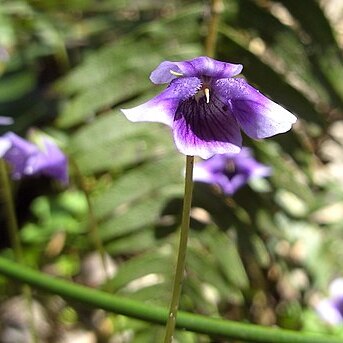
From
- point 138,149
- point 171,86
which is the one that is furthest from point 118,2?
point 171,86

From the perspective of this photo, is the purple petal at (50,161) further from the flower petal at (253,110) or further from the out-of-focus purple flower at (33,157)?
the flower petal at (253,110)

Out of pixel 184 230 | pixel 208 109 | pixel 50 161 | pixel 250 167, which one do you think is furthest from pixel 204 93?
pixel 250 167

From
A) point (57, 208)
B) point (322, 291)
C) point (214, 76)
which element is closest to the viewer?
point (214, 76)

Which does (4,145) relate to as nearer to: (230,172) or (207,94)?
(230,172)

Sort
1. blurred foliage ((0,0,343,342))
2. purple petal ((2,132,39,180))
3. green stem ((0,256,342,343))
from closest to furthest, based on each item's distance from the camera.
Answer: green stem ((0,256,342,343)) → purple petal ((2,132,39,180)) → blurred foliage ((0,0,343,342))

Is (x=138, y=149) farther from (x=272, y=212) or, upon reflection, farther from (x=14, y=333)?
(x=14, y=333)

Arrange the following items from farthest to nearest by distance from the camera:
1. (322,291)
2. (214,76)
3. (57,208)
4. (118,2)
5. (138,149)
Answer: (57,208) < (118,2) < (322,291) < (138,149) < (214,76)

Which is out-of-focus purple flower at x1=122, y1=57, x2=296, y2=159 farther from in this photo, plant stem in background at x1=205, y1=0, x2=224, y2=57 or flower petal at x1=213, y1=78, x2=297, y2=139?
plant stem in background at x1=205, y1=0, x2=224, y2=57

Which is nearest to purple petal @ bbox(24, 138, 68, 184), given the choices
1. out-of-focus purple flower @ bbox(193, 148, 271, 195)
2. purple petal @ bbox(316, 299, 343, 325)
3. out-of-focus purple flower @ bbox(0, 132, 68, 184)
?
out-of-focus purple flower @ bbox(0, 132, 68, 184)
